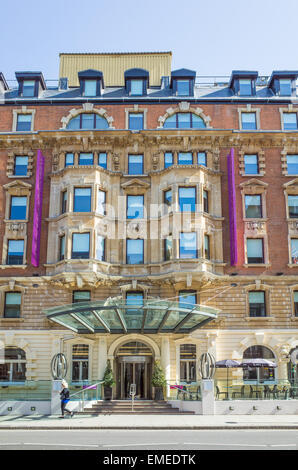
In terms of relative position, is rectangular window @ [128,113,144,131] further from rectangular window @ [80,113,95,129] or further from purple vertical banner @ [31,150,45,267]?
purple vertical banner @ [31,150,45,267]

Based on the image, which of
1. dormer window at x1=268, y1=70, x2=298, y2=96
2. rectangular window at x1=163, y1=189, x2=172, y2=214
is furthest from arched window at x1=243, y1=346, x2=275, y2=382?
dormer window at x1=268, y1=70, x2=298, y2=96

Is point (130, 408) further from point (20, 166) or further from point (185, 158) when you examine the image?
point (20, 166)

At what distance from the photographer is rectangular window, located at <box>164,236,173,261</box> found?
111 feet

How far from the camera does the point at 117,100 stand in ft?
126

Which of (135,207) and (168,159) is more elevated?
(168,159)

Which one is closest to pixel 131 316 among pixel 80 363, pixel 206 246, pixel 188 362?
pixel 188 362

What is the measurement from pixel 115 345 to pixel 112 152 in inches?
533

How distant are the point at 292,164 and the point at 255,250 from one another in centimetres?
704

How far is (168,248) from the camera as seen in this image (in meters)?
34.2

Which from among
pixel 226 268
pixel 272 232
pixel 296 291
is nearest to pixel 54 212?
pixel 226 268

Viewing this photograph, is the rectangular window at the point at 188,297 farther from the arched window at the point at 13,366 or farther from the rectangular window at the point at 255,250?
the arched window at the point at 13,366

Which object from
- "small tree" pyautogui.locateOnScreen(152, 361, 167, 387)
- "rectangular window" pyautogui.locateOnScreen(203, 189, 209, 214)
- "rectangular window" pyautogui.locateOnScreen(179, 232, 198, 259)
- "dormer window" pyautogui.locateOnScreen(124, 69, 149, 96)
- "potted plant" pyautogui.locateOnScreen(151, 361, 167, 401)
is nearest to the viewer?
"potted plant" pyautogui.locateOnScreen(151, 361, 167, 401)

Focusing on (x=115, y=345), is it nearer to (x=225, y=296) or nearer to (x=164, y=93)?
(x=225, y=296)

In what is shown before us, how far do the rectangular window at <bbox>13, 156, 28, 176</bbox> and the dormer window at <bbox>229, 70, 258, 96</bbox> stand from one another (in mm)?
16920
